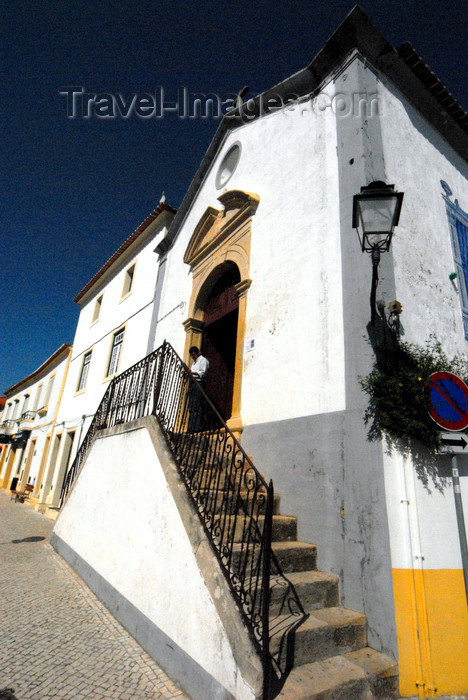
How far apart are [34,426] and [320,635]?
64.8 feet

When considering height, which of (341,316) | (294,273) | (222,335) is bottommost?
(341,316)

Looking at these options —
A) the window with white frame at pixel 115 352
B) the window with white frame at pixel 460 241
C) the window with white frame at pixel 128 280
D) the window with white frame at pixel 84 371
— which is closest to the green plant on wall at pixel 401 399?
→ the window with white frame at pixel 460 241

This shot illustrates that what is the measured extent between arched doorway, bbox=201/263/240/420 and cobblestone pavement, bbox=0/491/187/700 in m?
3.54

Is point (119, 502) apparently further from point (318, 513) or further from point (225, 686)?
point (225, 686)

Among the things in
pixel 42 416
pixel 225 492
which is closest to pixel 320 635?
pixel 225 492

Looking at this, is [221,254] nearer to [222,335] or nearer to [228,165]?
[222,335]

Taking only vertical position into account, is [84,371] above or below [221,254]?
below

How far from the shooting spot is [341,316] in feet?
13.9

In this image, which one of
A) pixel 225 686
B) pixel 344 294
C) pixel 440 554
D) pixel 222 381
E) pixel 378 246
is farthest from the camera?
pixel 222 381

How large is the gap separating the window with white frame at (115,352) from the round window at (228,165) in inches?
234

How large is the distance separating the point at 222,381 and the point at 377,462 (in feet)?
14.1

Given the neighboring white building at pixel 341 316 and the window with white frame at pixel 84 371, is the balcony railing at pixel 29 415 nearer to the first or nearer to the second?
the window with white frame at pixel 84 371

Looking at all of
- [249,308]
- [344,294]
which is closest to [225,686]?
[344,294]

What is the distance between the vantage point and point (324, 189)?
203 inches
